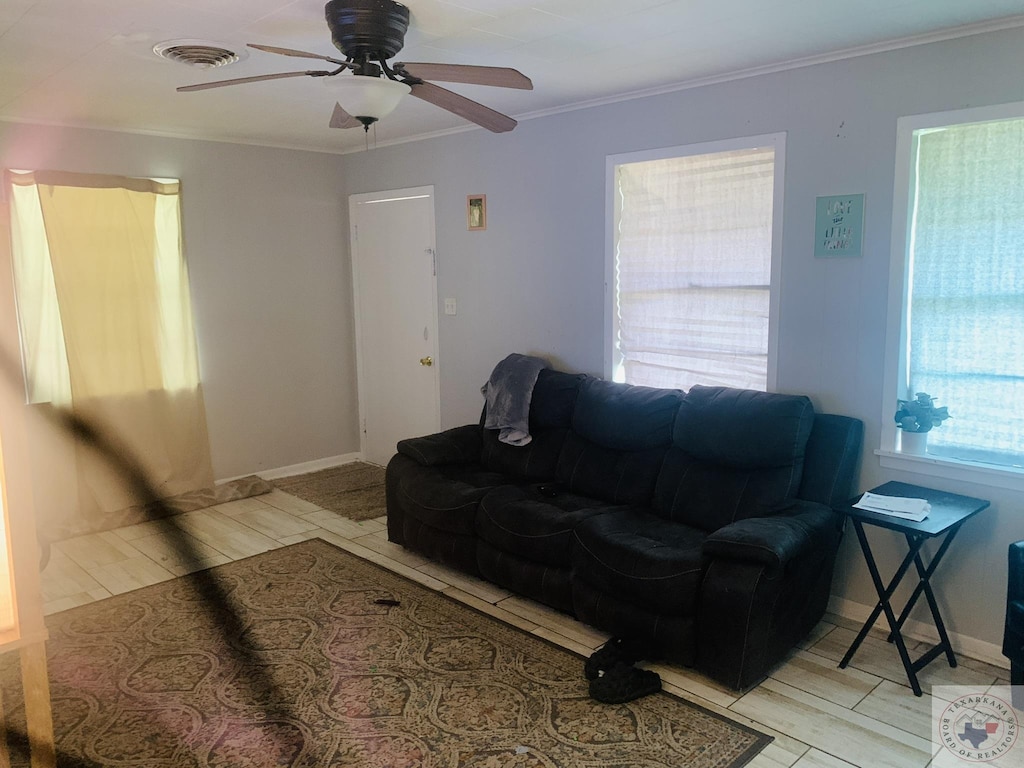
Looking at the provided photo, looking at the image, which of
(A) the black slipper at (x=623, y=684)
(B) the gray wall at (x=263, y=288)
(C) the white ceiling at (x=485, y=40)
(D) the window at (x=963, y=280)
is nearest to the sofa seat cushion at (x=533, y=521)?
(A) the black slipper at (x=623, y=684)

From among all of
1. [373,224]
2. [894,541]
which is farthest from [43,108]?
[894,541]

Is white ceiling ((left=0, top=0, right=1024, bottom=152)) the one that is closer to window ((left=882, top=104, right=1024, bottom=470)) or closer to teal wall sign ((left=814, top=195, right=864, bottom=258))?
window ((left=882, top=104, right=1024, bottom=470))

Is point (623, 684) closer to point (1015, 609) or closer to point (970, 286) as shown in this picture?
point (1015, 609)

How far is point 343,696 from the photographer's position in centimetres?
278

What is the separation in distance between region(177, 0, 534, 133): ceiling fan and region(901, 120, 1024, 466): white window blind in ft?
5.73

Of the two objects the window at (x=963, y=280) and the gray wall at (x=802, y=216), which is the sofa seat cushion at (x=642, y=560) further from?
the window at (x=963, y=280)

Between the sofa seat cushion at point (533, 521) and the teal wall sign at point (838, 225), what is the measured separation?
1483 millimetres

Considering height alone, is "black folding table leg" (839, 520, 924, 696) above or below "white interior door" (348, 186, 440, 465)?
below

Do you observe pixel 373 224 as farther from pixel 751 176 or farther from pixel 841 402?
pixel 841 402

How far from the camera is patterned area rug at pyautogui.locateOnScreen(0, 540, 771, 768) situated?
2.45 metres

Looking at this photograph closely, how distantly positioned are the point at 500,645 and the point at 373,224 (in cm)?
348

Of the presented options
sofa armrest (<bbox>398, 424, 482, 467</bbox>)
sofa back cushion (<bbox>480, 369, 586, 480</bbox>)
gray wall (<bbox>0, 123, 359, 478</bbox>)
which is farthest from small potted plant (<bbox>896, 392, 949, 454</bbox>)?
gray wall (<bbox>0, 123, 359, 478</bbox>)

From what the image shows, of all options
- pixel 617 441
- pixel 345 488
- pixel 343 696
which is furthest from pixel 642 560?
pixel 345 488

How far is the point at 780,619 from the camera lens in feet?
9.32
